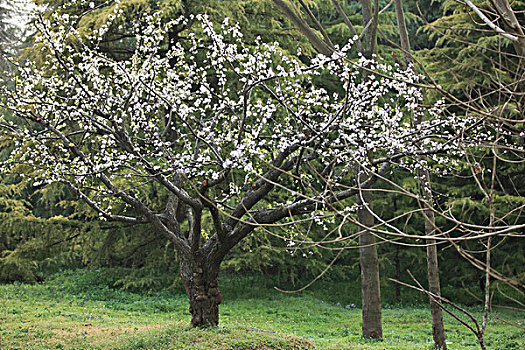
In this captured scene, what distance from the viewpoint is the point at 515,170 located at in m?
11.1

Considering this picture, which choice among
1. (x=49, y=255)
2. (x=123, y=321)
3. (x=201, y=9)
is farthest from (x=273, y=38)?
(x=49, y=255)

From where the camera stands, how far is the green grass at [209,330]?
618 cm

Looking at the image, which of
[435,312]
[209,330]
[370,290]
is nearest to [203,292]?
[209,330]

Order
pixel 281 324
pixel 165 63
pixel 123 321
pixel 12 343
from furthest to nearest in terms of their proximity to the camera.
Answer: pixel 281 324 → pixel 123 321 → pixel 165 63 → pixel 12 343

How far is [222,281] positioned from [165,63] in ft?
27.3

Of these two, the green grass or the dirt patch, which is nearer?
the green grass

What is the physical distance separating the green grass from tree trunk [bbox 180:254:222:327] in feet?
0.71

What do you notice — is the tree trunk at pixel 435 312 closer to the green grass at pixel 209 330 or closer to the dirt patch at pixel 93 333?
the green grass at pixel 209 330

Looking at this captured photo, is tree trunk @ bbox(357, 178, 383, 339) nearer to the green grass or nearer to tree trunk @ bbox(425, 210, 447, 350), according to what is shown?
the green grass

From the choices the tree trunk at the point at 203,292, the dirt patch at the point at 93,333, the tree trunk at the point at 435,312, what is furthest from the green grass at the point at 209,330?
the tree trunk at the point at 435,312

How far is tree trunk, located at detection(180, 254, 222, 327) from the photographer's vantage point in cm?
650

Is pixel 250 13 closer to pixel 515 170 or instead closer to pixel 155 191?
pixel 155 191

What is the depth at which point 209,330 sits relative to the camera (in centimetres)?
627

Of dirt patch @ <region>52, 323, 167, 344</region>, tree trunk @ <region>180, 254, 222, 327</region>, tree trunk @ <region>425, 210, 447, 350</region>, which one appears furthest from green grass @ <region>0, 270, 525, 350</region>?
tree trunk @ <region>425, 210, 447, 350</region>
